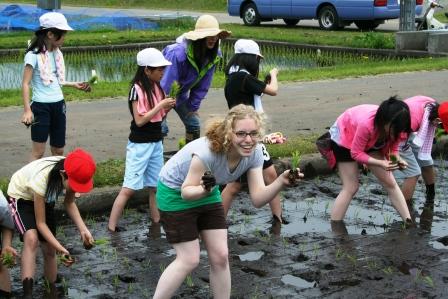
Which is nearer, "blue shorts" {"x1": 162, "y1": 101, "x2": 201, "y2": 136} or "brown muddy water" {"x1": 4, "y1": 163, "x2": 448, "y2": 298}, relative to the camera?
"brown muddy water" {"x1": 4, "y1": 163, "x2": 448, "y2": 298}

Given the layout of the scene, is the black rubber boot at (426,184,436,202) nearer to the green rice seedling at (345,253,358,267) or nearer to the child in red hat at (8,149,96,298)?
the green rice seedling at (345,253,358,267)

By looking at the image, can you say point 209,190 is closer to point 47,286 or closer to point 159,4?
point 47,286

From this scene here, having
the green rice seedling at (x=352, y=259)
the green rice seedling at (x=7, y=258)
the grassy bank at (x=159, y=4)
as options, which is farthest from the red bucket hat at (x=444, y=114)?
the grassy bank at (x=159, y=4)

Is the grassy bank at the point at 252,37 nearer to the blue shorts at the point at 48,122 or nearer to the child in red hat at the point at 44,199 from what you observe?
the blue shorts at the point at 48,122

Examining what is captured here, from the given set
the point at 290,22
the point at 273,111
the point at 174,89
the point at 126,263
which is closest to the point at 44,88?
the point at 174,89

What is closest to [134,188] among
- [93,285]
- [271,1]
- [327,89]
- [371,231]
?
[93,285]

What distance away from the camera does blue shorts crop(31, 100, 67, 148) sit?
26.1 feet

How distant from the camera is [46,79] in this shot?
7.91 m

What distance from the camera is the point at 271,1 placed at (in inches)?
1045

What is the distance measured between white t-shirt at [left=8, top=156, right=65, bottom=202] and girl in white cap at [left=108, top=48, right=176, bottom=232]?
57.7 inches

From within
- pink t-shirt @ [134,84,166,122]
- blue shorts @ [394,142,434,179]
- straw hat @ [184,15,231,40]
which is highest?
straw hat @ [184,15,231,40]

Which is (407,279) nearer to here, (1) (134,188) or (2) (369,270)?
(2) (369,270)

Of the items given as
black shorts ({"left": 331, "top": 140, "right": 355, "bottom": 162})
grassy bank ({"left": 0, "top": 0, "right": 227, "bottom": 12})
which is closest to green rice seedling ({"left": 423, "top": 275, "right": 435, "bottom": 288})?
black shorts ({"left": 331, "top": 140, "right": 355, "bottom": 162})

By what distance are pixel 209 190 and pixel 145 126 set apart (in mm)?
2360
